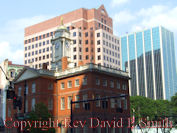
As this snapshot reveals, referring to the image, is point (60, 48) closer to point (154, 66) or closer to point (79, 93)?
point (79, 93)

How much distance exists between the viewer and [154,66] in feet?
604

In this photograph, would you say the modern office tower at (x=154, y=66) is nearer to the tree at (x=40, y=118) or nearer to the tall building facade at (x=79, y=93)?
the tall building facade at (x=79, y=93)

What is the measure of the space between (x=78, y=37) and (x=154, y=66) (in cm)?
8109

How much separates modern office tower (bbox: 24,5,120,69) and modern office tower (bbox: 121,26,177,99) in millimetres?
57107

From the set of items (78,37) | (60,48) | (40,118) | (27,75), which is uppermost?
(78,37)

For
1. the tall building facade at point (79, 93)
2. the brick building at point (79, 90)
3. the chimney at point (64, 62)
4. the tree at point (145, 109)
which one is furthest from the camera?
the tree at point (145, 109)

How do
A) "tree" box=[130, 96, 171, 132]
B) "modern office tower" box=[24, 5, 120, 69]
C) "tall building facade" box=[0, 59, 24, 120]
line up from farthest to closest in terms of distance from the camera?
"modern office tower" box=[24, 5, 120, 69]
"tree" box=[130, 96, 171, 132]
"tall building facade" box=[0, 59, 24, 120]

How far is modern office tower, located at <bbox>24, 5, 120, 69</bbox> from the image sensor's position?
392ft

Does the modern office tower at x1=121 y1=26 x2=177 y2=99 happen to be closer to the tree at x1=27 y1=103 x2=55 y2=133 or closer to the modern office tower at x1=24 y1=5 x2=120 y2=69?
the modern office tower at x1=24 y1=5 x2=120 y2=69

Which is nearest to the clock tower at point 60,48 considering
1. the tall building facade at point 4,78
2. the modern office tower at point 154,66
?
the tall building facade at point 4,78

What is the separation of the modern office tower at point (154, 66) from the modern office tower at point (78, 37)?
187ft

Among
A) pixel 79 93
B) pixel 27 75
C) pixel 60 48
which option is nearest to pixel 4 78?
pixel 27 75

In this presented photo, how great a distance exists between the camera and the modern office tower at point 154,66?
594ft

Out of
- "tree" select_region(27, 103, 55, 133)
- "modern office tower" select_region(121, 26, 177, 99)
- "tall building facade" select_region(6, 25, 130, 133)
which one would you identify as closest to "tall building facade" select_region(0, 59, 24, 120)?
"tall building facade" select_region(6, 25, 130, 133)
